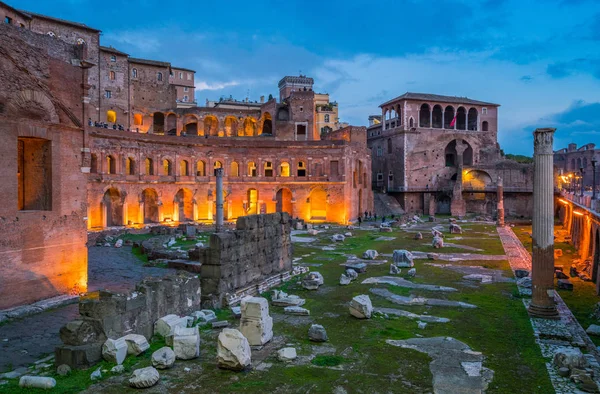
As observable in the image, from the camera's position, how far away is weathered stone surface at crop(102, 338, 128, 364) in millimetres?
9555

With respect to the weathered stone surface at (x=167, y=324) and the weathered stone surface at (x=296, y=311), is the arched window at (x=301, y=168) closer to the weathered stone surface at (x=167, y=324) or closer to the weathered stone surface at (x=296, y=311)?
the weathered stone surface at (x=296, y=311)

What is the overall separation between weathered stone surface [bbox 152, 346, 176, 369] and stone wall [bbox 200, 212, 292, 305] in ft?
15.6

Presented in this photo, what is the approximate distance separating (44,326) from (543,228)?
1422 centimetres

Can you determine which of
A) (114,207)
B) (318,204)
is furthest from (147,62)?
(318,204)

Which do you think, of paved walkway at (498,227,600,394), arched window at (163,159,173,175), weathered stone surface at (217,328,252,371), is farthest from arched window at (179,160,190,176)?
weathered stone surface at (217,328,252,371)

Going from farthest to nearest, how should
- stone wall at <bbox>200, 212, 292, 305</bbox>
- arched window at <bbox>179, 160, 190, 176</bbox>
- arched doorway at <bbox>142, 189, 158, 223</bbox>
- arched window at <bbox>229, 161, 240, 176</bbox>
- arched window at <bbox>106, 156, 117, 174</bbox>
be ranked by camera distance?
arched window at <bbox>229, 161, 240, 176</bbox>, arched window at <bbox>179, 160, 190, 176</bbox>, arched doorway at <bbox>142, 189, 158, 223</bbox>, arched window at <bbox>106, 156, 117, 174</bbox>, stone wall at <bbox>200, 212, 292, 305</bbox>

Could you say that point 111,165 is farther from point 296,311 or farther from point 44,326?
point 296,311

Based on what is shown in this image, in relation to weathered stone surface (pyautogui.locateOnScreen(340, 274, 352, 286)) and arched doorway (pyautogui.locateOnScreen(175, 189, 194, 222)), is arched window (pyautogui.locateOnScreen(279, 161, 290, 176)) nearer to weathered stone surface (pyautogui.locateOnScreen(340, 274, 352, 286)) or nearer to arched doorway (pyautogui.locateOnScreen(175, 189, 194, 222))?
arched doorway (pyautogui.locateOnScreen(175, 189, 194, 222))

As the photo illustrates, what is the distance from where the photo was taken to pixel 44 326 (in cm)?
1265

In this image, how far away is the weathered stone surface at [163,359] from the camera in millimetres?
9297

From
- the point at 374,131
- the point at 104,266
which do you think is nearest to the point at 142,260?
the point at 104,266

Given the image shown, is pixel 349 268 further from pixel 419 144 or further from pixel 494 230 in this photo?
pixel 419 144

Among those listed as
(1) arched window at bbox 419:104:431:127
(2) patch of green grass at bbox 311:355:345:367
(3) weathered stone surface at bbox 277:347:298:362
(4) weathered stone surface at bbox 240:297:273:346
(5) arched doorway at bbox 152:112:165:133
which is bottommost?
(2) patch of green grass at bbox 311:355:345:367

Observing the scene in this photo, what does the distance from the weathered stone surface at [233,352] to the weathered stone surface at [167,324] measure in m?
2.41
